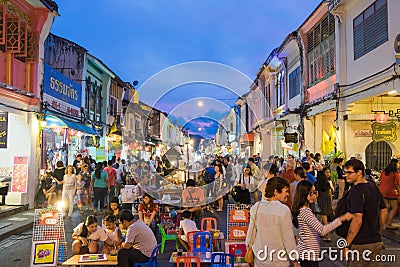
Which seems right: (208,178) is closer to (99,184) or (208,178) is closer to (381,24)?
(99,184)

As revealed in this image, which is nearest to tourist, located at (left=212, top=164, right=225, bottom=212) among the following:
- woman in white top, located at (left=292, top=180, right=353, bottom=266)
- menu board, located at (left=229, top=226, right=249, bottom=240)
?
menu board, located at (left=229, top=226, right=249, bottom=240)

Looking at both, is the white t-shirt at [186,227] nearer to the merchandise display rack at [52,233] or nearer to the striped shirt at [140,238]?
the striped shirt at [140,238]

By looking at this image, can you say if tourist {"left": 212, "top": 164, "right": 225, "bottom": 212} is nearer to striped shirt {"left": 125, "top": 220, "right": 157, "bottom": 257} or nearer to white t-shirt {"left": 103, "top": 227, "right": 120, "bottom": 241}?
white t-shirt {"left": 103, "top": 227, "right": 120, "bottom": 241}

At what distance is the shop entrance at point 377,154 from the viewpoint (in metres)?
16.1

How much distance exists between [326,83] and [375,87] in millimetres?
4671

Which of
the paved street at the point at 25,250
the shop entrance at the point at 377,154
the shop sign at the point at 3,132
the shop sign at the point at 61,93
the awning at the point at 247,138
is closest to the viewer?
the paved street at the point at 25,250

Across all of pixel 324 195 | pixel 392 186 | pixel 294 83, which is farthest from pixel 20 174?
pixel 294 83

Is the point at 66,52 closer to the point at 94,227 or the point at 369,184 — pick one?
the point at 94,227

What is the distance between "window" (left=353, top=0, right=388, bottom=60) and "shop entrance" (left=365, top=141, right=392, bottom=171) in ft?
12.2

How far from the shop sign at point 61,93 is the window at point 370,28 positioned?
11.4 m

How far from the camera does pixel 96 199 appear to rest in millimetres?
13531

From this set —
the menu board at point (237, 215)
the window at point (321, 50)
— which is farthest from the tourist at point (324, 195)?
the window at point (321, 50)

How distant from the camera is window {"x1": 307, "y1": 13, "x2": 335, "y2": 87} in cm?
1733

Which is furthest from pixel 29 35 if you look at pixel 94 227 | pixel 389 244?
pixel 389 244
